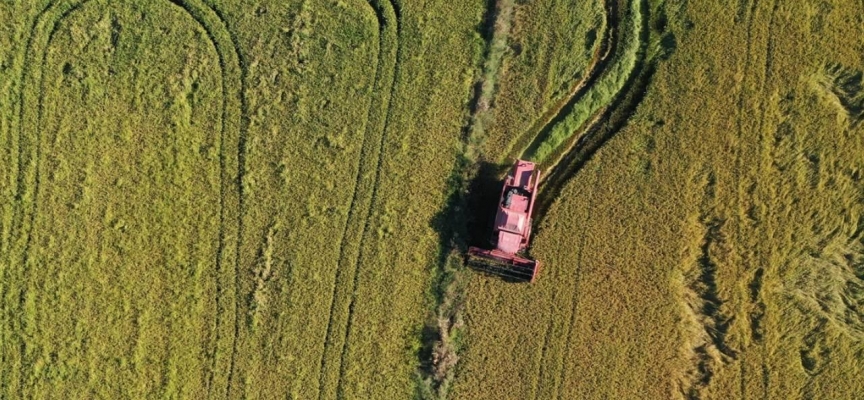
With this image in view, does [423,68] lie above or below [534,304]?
above

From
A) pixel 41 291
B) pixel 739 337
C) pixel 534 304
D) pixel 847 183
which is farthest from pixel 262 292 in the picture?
pixel 847 183

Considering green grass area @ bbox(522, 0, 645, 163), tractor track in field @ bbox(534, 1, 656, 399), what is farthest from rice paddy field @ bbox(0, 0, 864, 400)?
green grass area @ bbox(522, 0, 645, 163)

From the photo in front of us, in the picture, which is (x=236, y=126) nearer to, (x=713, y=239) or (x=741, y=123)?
(x=713, y=239)

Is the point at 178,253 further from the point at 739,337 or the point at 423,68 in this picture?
the point at 739,337

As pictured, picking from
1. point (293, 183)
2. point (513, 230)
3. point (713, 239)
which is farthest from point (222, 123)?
point (713, 239)

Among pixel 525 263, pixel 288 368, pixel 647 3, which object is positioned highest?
pixel 647 3

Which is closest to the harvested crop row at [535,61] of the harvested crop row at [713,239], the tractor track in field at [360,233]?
the harvested crop row at [713,239]
